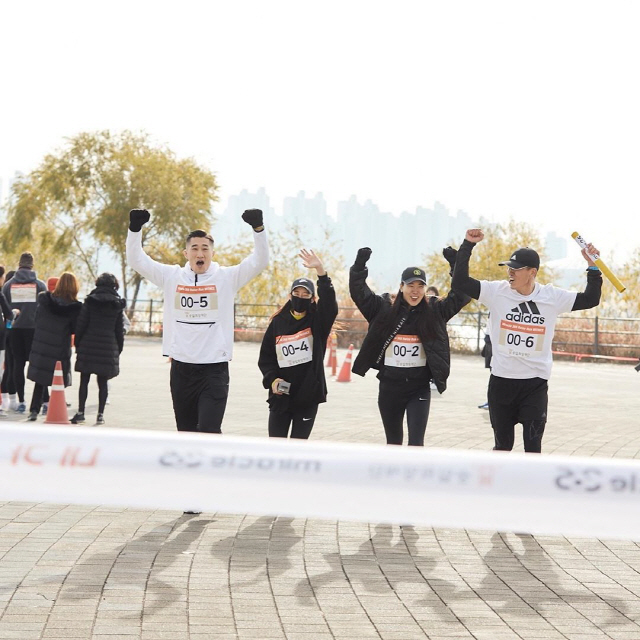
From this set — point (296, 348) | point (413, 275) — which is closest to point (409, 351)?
point (413, 275)

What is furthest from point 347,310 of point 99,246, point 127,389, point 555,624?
point 555,624

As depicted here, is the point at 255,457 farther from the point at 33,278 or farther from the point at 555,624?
the point at 33,278

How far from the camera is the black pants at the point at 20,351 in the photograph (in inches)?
498

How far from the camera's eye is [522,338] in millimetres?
7039

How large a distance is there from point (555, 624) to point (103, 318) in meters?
7.83

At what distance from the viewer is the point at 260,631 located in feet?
14.9

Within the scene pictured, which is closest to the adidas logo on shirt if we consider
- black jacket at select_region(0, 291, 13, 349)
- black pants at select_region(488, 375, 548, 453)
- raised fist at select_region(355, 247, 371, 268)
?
black pants at select_region(488, 375, 548, 453)

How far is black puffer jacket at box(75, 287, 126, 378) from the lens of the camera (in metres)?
11.6

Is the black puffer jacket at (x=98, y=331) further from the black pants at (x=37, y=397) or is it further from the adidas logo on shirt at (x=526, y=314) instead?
the adidas logo on shirt at (x=526, y=314)

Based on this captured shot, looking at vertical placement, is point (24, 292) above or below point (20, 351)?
above

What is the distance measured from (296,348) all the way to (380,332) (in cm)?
61

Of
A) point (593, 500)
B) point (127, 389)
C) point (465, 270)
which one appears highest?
point (465, 270)

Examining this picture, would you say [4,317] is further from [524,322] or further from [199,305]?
[524,322]

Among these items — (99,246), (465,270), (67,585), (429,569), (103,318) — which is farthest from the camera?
(99,246)
